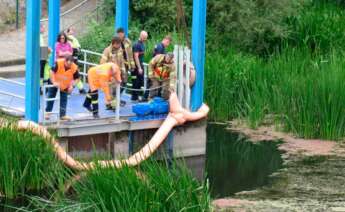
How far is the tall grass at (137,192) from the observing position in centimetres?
1174

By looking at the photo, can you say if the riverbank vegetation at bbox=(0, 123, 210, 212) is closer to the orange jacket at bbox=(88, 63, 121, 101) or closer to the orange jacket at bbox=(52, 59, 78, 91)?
the orange jacket at bbox=(52, 59, 78, 91)

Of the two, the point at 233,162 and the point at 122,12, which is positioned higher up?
the point at 122,12

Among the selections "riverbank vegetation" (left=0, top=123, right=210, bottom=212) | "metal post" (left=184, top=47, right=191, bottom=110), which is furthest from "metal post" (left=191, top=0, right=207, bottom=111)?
"riverbank vegetation" (left=0, top=123, right=210, bottom=212)

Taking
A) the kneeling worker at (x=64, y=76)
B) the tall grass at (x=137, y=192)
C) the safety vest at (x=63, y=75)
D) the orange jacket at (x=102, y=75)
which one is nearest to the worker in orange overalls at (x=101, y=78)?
the orange jacket at (x=102, y=75)

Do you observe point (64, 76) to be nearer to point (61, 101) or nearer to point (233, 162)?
point (61, 101)

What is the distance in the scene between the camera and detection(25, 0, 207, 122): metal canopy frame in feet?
52.6

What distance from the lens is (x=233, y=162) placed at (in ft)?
61.6

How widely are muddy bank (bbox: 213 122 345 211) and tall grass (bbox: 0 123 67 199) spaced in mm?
2529

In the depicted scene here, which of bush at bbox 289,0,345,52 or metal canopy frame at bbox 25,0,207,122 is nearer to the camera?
metal canopy frame at bbox 25,0,207,122

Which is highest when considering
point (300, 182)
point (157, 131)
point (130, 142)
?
point (157, 131)

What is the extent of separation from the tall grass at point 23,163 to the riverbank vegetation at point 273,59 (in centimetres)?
706

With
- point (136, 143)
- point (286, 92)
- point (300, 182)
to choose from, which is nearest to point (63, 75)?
point (136, 143)

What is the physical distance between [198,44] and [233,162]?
91.1 inches

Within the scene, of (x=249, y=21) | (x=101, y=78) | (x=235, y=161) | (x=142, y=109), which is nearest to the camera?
(x=101, y=78)
